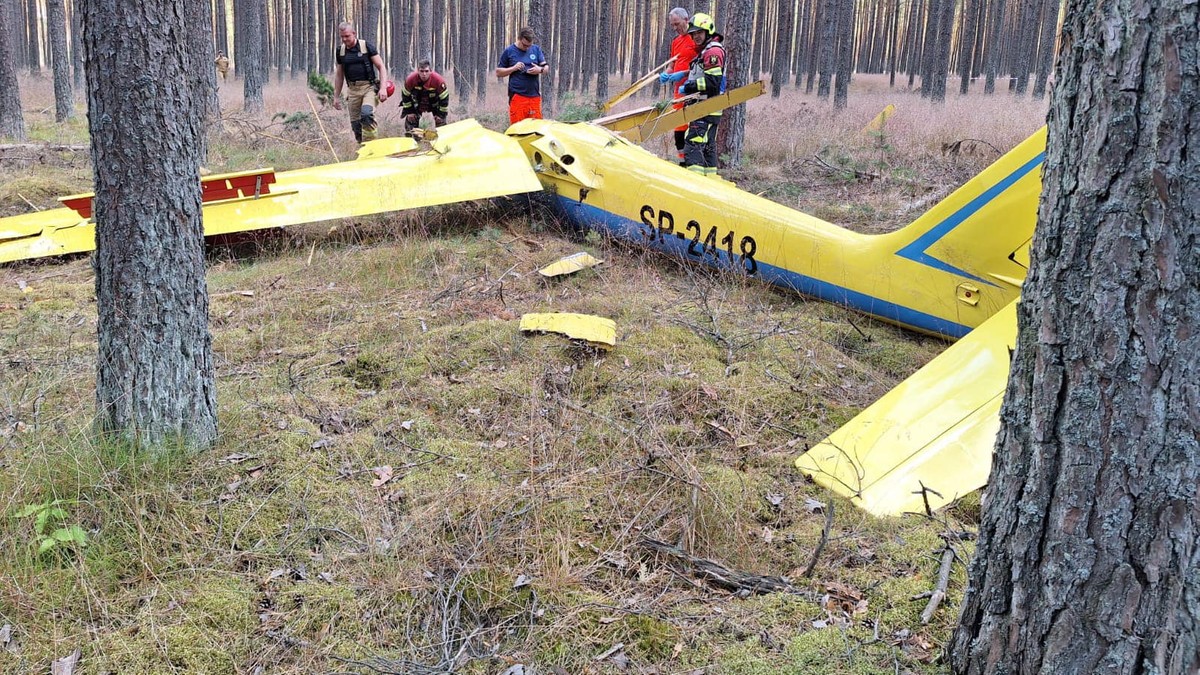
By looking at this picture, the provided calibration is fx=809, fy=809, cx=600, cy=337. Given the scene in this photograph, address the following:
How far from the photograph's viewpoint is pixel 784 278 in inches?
225

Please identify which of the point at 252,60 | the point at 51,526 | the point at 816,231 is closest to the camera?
the point at 51,526

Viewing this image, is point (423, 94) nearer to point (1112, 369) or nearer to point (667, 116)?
point (667, 116)

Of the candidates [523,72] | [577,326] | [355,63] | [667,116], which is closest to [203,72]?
[355,63]

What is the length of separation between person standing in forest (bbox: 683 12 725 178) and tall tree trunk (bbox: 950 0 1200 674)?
279 inches

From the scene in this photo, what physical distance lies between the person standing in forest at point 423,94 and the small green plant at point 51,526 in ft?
31.6

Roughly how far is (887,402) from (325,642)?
2595 mm

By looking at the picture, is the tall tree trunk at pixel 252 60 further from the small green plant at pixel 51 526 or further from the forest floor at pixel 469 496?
the small green plant at pixel 51 526

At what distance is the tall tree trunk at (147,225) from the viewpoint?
10.1ft

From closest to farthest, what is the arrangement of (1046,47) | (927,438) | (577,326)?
(927,438), (577,326), (1046,47)

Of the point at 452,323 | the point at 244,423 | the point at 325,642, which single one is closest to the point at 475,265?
the point at 452,323

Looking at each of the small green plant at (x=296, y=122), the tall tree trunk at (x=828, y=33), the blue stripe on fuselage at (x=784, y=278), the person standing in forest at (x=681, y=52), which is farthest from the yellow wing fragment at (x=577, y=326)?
the tall tree trunk at (x=828, y=33)

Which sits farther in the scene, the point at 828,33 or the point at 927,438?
A: the point at 828,33

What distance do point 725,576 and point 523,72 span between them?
10.0m

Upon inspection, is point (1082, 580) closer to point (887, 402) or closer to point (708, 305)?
point (887, 402)
